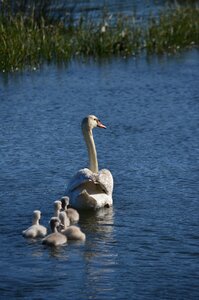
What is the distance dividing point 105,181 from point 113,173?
6.27ft

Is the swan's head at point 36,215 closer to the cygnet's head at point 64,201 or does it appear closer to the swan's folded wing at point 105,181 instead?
the cygnet's head at point 64,201

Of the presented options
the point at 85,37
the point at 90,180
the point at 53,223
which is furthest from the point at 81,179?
the point at 85,37

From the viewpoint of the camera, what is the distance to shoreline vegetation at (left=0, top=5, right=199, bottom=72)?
24.9 metres

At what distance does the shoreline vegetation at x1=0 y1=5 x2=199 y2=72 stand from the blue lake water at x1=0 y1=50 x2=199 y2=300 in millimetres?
457

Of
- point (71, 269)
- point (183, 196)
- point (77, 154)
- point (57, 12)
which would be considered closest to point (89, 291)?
point (71, 269)

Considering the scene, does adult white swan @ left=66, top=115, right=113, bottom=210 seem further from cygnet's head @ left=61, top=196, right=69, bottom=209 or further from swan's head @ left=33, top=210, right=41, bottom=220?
swan's head @ left=33, top=210, right=41, bottom=220

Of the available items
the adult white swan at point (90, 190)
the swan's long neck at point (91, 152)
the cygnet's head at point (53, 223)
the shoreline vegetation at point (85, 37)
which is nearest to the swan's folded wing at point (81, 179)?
the adult white swan at point (90, 190)

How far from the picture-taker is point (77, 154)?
1820cm

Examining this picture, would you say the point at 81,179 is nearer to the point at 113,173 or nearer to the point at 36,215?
the point at 36,215

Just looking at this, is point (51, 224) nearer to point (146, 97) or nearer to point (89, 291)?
point (89, 291)

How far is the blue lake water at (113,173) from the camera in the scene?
39.8ft

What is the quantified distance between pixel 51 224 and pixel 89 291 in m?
1.93

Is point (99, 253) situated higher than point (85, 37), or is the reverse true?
point (85, 37)

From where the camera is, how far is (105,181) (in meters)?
15.0
